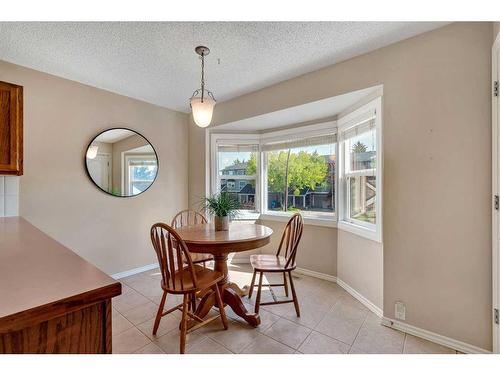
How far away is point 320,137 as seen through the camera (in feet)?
9.86

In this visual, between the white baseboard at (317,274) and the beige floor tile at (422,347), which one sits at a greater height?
the white baseboard at (317,274)

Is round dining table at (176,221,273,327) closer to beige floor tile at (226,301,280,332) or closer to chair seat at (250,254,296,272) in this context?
beige floor tile at (226,301,280,332)

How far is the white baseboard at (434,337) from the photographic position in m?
1.58

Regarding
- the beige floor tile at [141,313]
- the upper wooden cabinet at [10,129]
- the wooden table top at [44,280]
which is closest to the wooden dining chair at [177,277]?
the beige floor tile at [141,313]

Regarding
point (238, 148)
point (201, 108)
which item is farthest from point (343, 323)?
point (238, 148)

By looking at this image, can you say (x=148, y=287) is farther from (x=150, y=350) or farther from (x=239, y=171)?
(x=239, y=171)

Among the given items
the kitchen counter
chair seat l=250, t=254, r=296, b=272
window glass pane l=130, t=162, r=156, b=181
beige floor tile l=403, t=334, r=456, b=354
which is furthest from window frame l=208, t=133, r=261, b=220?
the kitchen counter

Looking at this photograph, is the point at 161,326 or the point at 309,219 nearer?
the point at 161,326

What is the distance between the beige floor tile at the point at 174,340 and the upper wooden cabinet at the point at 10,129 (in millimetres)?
1782

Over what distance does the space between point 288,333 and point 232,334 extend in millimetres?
442

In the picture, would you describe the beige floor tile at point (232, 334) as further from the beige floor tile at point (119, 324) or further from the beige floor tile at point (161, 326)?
the beige floor tile at point (119, 324)

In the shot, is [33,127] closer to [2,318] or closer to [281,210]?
[2,318]

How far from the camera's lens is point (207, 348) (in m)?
1.65
